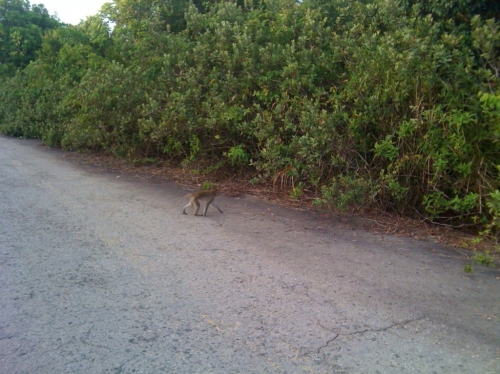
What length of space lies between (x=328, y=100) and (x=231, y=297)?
4.75 m

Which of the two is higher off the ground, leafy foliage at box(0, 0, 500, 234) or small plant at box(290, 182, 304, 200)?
leafy foliage at box(0, 0, 500, 234)

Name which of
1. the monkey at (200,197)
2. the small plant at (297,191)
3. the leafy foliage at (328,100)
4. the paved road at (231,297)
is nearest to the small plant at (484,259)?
the paved road at (231,297)

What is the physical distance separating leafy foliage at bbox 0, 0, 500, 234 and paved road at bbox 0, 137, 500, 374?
1.03 meters

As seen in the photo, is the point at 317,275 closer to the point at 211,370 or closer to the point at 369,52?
the point at 211,370

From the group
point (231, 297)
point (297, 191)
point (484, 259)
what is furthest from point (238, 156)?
point (231, 297)

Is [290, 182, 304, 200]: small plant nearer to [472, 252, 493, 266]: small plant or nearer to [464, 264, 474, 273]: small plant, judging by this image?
[472, 252, 493, 266]: small plant

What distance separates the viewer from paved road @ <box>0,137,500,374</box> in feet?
13.0

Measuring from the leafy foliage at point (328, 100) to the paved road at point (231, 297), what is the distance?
3.39 ft

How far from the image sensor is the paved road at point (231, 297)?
3955 mm

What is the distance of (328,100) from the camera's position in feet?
28.8

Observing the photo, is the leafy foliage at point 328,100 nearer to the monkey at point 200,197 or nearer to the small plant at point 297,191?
the small plant at point 297,191

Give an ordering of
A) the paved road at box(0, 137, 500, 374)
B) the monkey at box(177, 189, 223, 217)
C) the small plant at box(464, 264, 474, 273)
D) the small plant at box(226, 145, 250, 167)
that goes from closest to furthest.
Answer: the paved road at box(0, 137, 500, 374), the small plant at box(464, 264, 474, 273), the monkey at box(177, 189, 223, 217), the small plant at box(226, 145, 250, 167)

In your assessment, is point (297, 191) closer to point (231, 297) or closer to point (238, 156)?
point (238, 156)

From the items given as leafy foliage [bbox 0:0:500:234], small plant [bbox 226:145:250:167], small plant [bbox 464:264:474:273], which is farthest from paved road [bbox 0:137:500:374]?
small plant [bbox 226:145:250:167]
